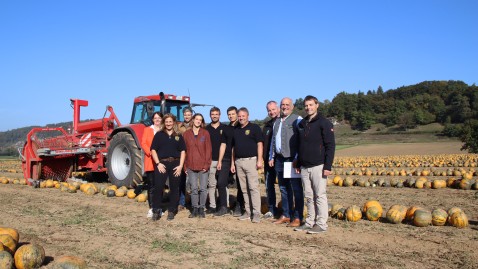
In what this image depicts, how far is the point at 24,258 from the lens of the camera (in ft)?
13.4

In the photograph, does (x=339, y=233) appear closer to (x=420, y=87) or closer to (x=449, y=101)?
(x=449, y=101)

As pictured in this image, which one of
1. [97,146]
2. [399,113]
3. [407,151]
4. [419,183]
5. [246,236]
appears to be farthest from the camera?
[399,113]

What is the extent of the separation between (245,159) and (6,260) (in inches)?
150

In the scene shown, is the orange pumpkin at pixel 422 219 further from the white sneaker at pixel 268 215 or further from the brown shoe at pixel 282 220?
the white sneaker at pixel 268 215

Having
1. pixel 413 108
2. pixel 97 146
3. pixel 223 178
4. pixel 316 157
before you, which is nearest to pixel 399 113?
pixel 413 108

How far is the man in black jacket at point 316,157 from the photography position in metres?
5.75

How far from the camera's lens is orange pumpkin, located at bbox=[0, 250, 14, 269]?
12.8 feet

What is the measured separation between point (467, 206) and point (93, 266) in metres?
6.86

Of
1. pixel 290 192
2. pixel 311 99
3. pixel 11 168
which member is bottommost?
pixel 11 168

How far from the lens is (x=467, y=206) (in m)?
7.71

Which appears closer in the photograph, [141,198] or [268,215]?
[268,215]

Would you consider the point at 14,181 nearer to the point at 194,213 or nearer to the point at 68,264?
the point at 194,213

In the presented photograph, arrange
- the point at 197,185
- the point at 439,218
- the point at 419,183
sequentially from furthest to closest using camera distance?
the point at 419,183
the point at 197,185
the point at 439,218

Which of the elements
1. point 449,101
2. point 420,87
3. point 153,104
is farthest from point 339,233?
point 420,87
